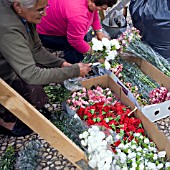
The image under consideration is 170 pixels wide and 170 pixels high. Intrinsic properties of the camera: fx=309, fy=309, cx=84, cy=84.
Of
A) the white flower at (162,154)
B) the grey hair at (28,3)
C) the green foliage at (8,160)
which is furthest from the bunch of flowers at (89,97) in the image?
the grey hair at (28,3)

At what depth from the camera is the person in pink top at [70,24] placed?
2389 millimetres

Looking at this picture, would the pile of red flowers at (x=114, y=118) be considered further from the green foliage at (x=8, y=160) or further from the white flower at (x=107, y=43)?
the green foliage at (x=8, y=160)

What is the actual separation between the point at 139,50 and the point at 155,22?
33 centimetres

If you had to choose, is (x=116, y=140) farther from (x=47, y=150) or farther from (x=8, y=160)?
(x=8, y=160)

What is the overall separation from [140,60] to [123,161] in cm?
117

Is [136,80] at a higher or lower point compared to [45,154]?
higher

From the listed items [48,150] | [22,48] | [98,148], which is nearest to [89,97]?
[48,150]

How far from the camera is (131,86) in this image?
8.16 ft

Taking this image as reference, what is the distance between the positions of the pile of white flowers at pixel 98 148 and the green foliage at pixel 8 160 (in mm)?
552

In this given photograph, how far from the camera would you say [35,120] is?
153 centimetres

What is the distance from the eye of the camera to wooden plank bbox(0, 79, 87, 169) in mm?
1416

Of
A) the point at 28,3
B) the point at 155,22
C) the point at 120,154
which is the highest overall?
the point at 28,3

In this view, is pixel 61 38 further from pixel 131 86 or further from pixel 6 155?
pixel 6 155

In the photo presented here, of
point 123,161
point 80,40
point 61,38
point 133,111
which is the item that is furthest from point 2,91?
point 61,38
